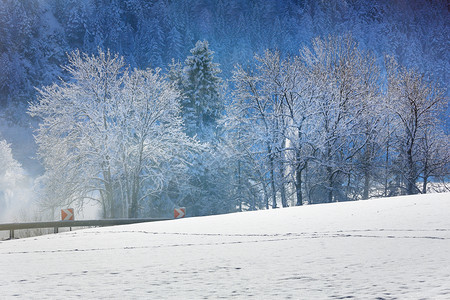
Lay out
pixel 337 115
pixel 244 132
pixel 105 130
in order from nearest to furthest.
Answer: pixel 337 115
pixel 105 130
pixel 244 132

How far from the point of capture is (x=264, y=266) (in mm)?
3957

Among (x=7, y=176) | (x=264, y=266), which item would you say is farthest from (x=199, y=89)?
(x=7, y=176)

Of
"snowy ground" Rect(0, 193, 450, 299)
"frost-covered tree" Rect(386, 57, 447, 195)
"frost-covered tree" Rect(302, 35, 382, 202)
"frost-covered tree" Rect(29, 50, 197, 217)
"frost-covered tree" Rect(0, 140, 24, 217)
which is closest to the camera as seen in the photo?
"snowy ground" Rect(0, 193, 450, 299)

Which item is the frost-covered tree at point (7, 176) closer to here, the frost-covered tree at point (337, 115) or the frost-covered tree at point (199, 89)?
the frost-covered tree at point (199, 89)

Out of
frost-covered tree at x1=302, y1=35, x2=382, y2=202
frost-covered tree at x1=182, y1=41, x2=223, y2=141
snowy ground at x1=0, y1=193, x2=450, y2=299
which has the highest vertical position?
frost-covered tree at x1=182, y1=41, x2=223, y2=141

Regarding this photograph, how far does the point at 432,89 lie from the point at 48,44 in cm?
13332

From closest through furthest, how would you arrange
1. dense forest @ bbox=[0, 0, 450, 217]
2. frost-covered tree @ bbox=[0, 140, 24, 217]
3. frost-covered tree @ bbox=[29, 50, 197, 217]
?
dense forest @ bbox=[0, 0, 450, 217] < frost-covered tree @ bbox=[29, 50, 197, 217] < frost-covered tree @ bbox=[0, 140, 24, 217]

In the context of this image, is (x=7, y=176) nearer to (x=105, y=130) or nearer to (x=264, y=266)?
(x=105, y=130)

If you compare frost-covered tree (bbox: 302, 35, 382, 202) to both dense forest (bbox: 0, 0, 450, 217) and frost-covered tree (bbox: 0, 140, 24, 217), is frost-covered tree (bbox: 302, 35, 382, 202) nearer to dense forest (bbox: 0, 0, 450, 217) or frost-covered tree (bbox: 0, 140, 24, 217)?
dense forest (bbox: 0, 0, 450, 217)

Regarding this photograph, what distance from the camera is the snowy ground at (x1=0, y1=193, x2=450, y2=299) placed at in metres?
2.96

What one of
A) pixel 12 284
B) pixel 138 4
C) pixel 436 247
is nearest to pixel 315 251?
pixel 436 247

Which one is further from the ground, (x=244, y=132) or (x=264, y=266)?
(x=244, y=132)

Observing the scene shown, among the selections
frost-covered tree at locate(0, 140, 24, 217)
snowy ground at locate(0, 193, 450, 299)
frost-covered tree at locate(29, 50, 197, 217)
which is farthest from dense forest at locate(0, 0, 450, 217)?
frost-covered tree at locate(0, 140, 24, 217)

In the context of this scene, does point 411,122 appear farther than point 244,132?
No
